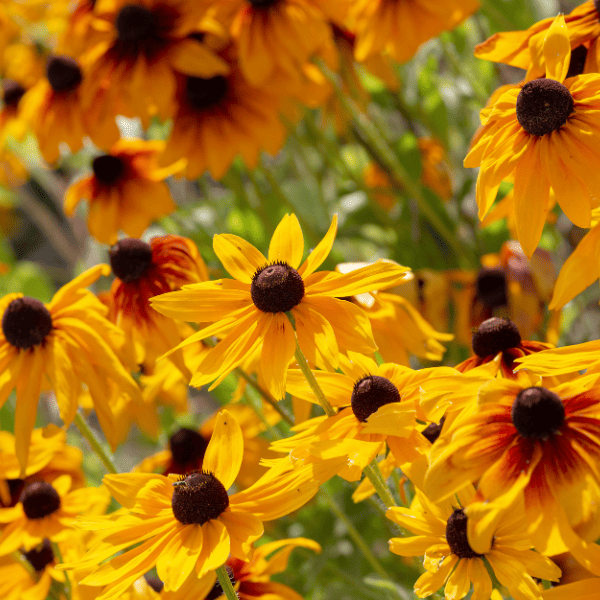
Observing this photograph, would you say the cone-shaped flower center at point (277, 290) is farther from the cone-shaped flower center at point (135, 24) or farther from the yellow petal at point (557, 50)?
the cone-shaped flower center at point (135, 24)

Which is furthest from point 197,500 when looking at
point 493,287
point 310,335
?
point 493,287

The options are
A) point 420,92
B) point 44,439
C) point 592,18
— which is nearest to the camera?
point 592,18

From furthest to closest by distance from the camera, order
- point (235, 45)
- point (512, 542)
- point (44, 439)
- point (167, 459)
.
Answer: point (235, 45) < point (167, 459) < point (44, 439) < point (512, 542)

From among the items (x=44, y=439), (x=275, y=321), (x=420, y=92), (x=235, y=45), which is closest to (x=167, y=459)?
(x=44, y=439)

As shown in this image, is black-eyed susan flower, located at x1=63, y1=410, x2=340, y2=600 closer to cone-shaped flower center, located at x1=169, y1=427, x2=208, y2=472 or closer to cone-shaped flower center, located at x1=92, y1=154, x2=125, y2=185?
cone-shaped flower center, located at x1=169, y1=427, x2=208, y2=472

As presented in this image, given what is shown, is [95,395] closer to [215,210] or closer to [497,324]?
[497,324]

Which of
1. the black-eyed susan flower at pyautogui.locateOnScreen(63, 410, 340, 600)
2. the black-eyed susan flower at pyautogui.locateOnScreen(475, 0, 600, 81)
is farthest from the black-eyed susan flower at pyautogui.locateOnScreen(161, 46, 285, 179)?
the black-eyed susan flower at pyautogui.locateOnScreen(63, 410, 340, 600)

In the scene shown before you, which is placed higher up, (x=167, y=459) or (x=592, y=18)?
(x=592, y=18)
